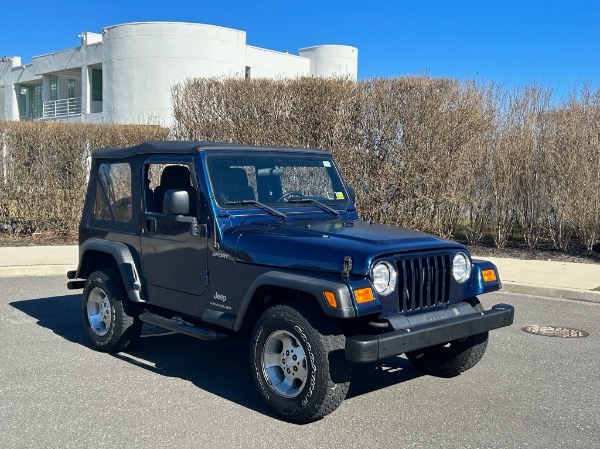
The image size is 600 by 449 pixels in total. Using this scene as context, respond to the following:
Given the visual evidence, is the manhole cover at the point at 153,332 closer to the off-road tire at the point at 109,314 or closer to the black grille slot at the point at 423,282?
the off-road tire at the point at 109,314

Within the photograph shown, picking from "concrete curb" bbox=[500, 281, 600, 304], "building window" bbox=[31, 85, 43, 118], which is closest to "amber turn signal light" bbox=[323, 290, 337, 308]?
"concrete curb" bbox=[500, 281, 600, 304]

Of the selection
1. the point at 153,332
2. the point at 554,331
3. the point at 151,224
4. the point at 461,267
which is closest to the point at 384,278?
the point at 461,267

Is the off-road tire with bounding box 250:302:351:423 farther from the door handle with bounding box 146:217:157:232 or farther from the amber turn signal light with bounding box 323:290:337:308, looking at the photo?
the door handle with bounding box 146:217:157:232

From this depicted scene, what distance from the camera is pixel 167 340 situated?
6793 mm

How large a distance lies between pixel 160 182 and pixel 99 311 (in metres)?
1.47

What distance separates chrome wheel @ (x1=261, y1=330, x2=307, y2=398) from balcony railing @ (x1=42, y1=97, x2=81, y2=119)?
3334 cm

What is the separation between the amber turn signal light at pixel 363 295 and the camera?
4.15 metres

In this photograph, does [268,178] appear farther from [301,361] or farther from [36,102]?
[36,102]

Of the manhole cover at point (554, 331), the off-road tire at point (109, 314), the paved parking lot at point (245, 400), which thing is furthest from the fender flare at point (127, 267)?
the manhole cover at point (554, 331)

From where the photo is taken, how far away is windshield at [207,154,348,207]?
5328mm

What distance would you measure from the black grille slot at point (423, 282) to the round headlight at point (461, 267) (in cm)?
10

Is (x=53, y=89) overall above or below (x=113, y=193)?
above

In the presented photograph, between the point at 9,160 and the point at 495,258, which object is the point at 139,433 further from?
the point at 9,160

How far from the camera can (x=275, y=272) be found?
4.54 meters
